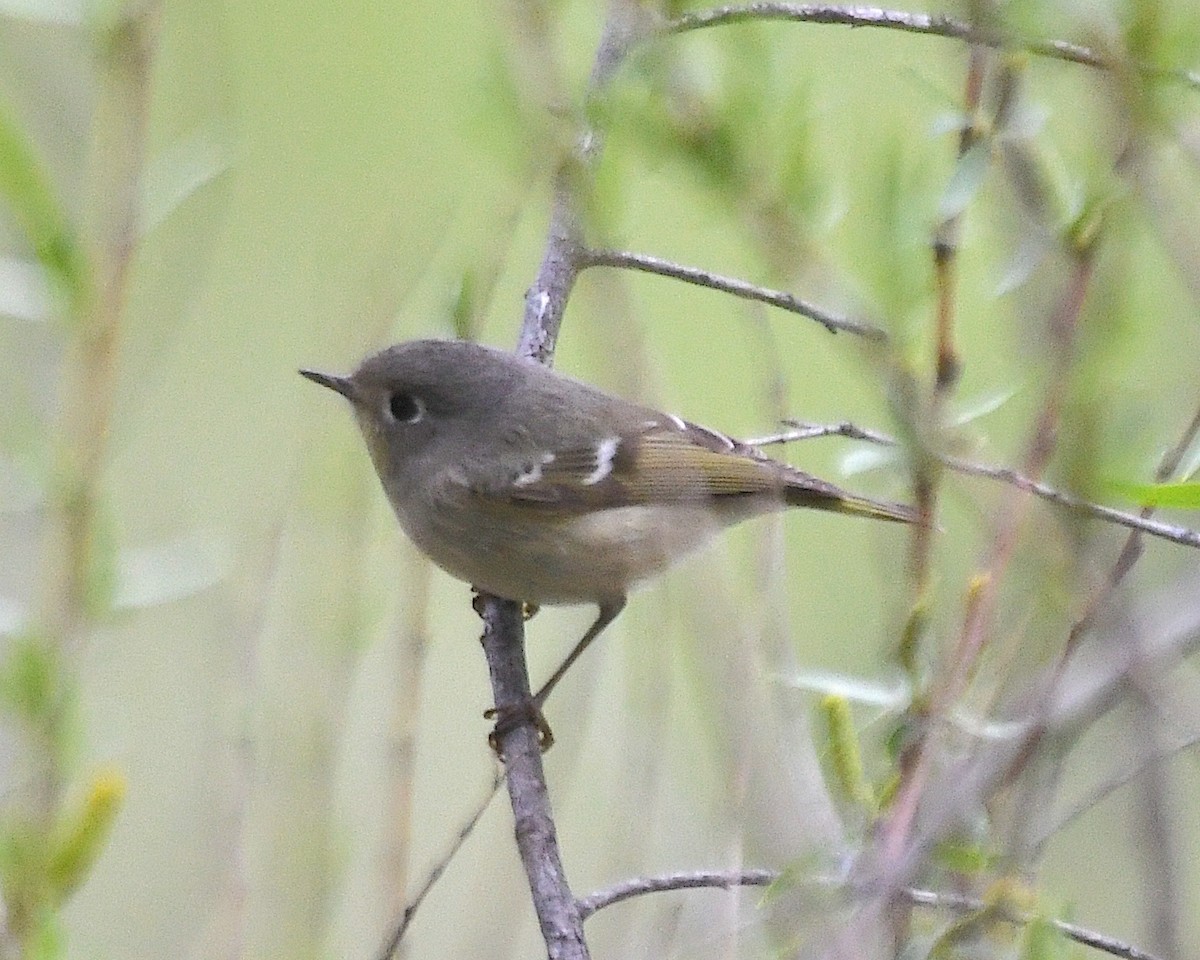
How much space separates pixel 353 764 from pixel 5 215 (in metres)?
2.78

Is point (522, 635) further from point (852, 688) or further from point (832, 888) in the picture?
point (832, 888)

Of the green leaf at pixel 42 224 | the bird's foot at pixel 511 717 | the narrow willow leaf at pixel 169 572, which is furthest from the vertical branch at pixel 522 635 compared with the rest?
the narrow willow leaf at pixel 169 572

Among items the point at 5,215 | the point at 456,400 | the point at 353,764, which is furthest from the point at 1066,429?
the point at 353,764

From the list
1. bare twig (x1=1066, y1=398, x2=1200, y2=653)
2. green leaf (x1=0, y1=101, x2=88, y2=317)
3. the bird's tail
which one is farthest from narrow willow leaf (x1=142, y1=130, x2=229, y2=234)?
the bird's tail

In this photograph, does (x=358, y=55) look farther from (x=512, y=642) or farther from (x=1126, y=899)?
(x=1126, y=899)

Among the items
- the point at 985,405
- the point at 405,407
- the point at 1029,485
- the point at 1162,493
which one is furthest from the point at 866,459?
the point at 405,407

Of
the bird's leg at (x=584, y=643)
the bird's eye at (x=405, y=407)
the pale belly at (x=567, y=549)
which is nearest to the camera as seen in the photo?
the bird's leg at (x=584, y=643)

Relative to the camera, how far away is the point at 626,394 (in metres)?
1.25

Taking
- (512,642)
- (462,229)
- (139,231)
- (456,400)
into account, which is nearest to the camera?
(139,231)

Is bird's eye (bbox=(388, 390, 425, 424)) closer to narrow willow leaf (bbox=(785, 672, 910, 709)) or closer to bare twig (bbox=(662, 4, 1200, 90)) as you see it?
bare twig (bbox=(662, 4, 1200, 90))

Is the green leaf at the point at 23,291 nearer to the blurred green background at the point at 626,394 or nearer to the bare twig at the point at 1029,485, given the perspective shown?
the blurred green background at the point at 626,394

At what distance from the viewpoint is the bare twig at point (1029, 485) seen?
707mm

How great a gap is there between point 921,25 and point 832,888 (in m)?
0.80

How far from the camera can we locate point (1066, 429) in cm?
72
